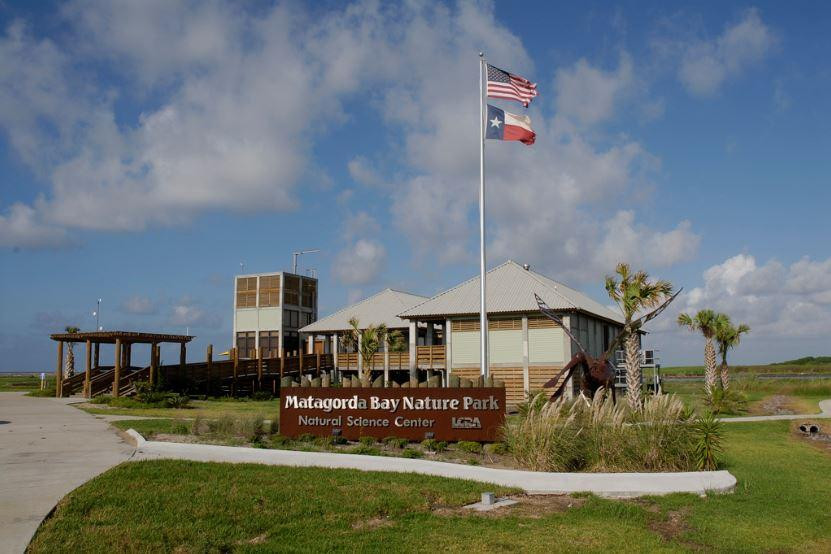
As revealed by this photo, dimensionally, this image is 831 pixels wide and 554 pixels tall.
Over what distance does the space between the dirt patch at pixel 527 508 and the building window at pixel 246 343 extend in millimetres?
43576

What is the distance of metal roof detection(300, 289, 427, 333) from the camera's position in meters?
44.0

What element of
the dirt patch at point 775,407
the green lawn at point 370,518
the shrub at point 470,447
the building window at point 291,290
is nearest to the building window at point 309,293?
the building window at point 291,290

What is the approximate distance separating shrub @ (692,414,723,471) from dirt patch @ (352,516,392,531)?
6458mm

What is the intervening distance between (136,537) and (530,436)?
7245mm

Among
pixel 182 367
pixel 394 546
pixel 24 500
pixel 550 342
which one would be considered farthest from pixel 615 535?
pixel 182 367

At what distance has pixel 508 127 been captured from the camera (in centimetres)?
2128

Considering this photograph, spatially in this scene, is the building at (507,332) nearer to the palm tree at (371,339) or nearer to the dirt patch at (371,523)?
the palm tree at (371,339)

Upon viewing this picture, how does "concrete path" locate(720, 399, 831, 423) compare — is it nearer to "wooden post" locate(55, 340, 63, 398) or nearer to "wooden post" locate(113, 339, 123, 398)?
"wooden post" locate(113, 339, 123, 398)

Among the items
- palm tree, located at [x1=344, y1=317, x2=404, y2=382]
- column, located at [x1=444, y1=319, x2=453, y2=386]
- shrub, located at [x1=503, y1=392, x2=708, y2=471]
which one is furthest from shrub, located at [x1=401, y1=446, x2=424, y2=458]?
column, located at [x1=444, y1=319, x2=453, y2=386]

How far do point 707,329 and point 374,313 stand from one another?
20491 millimetres

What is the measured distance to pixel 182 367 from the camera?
114 ft

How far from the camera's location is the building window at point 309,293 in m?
55.1

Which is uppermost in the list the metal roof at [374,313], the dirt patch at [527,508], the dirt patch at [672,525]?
the metal roof at [374,313]

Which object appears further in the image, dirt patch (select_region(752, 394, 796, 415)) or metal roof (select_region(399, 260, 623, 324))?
metal roof (select_region(399, 260, 623, 324))
